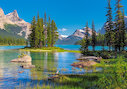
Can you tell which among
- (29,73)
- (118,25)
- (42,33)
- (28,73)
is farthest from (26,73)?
(42,33)

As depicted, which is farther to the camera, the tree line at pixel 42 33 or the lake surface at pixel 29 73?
the tree line at pixel 42 33

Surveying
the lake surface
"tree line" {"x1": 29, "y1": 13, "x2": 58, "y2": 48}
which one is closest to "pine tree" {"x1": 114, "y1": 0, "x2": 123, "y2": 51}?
the lake surface

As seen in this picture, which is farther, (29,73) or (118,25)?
(118,25)

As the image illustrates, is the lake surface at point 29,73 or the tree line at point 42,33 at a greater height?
the tree line at point 42,33

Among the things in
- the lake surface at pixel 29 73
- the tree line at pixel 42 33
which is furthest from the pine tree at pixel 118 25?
the tree line at pixel 42 33

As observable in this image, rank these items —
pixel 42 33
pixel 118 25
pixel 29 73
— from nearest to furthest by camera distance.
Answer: pixel 29 73, pixel 118 25, pixel 42 33

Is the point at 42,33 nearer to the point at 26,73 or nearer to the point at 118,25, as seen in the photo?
the point at 118,25

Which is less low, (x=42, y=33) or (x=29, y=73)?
(x=42, y=33)

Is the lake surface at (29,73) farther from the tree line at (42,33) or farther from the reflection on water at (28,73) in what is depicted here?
the tree line at (42,33)

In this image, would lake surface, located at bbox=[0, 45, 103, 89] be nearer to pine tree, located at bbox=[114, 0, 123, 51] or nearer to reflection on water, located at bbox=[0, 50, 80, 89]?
reflection on water, located at bbox=[0, 50, 80, 89]

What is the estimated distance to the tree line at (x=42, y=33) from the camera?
87000 mm

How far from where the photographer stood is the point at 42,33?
9188cm

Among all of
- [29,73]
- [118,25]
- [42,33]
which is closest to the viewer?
[29,73]

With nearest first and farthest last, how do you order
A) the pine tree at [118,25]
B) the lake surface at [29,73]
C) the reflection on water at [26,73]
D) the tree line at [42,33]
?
the lake surface at [29,73]
the reflection on water at [26,73]
the pine tree at [118,25]
the tree line at [42,33]
